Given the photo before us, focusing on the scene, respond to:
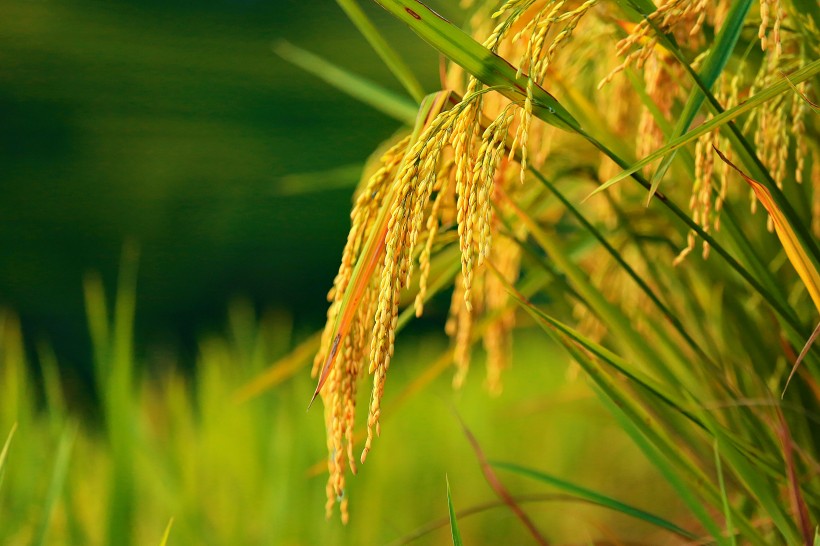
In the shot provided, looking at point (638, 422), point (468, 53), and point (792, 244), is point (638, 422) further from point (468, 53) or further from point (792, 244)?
point (468, 53)

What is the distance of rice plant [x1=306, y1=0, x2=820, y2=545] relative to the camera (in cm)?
68

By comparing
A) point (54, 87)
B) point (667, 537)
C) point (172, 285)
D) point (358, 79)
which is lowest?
point (667, 537)

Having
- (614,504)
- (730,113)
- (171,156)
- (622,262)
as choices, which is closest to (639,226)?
(622,262)

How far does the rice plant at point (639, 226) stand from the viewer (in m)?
0.68

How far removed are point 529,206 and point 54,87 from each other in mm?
3607

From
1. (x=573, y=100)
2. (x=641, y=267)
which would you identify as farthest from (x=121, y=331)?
(x=641, y=267)

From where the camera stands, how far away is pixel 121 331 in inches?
46.8

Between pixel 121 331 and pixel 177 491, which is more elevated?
pixel 121 331

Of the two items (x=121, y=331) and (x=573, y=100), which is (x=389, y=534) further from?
(x=573, y=100)

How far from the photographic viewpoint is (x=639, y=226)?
132 cm

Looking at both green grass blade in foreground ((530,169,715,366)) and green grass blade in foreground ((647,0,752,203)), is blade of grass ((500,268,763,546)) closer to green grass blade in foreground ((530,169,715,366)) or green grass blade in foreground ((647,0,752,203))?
green grass blade in foreground ((530,169,715,366))

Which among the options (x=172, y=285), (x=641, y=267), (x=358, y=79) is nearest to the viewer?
(x=358, y=79)

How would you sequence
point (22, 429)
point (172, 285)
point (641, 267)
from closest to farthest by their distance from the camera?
1. point (641, 267)
2. point (22, 429)
3. point (172, 285)

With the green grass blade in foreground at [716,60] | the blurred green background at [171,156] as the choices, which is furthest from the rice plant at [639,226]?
the blurred green background at [171,156]
